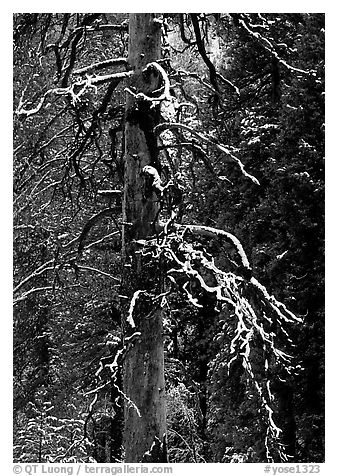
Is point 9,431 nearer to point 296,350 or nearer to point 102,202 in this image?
point 296,350

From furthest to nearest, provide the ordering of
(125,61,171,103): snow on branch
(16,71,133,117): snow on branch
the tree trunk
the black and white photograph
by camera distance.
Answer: the black and white photograph → the tree trunk → (125,61,171,103): snow on branch → (16,71,133,117): snow on branch

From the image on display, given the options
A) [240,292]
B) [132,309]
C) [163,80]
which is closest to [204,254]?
[240,292]

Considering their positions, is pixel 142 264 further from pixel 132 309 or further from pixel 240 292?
pixel 240 292

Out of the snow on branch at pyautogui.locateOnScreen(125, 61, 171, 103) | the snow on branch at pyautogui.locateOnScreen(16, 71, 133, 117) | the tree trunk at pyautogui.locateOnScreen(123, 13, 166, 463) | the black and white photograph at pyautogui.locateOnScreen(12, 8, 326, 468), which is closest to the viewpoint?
the snow on branch at pyautogui.locateOnScreen(16, 71, 133, 117)

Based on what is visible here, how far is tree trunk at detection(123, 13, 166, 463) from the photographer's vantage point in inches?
149

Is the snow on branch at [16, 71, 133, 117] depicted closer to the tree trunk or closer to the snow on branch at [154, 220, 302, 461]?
the tree trunk

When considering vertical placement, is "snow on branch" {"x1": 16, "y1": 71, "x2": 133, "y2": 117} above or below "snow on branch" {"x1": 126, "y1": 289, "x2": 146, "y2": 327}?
above

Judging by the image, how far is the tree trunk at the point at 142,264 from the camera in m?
3.78

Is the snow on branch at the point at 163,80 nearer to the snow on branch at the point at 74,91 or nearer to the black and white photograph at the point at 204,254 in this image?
the snow on branch at the point at 74,91

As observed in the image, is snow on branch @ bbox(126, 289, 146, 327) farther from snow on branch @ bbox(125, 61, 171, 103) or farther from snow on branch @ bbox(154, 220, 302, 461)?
snow on branch @ bbox(125, 61, 171, 103)

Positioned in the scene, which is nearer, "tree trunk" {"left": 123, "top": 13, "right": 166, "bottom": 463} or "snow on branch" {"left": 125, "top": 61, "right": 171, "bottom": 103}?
"snow on branch" {"left": 125, "top": 61, "right": 171, "bottom": 103}

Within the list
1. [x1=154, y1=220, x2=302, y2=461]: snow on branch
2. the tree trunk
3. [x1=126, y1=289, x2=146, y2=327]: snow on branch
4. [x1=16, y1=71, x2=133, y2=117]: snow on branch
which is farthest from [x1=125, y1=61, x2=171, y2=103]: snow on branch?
[x1=126, y1=289, x2=146, y2=327]: snow on branch

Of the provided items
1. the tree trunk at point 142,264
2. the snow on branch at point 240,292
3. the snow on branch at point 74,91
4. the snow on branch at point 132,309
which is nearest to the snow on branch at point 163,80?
the tree trunk at point 142,264
